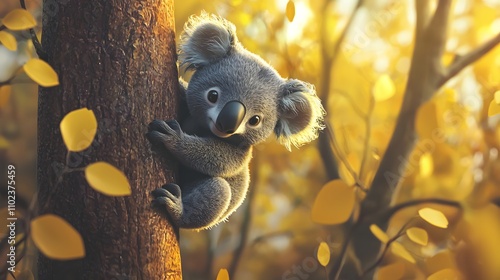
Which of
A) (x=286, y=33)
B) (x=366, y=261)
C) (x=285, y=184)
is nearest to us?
(x=366, y=261)

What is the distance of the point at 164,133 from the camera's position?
102 cm

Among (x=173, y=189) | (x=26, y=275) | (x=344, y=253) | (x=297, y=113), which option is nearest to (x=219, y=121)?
(x=173, y=189)

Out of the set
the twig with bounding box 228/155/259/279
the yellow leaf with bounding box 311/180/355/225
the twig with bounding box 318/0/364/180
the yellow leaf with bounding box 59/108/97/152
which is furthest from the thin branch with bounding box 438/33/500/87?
the yellow leaf with bounding box 59/108/97/152

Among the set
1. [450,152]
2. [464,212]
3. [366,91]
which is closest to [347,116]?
[366,91]

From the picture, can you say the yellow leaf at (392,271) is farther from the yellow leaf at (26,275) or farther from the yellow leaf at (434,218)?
the yellow leaf at (26,275)

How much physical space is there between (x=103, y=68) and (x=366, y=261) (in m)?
1.35

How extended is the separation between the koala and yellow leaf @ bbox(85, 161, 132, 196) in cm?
20

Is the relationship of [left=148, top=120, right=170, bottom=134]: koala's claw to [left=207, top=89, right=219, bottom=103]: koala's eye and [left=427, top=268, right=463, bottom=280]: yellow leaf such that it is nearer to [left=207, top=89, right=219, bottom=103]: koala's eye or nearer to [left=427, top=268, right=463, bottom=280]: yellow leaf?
[left=207, top=89, right=219, bottom=103]: koala's eye

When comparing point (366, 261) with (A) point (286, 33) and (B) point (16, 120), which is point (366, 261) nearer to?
(A) point (286, 33)

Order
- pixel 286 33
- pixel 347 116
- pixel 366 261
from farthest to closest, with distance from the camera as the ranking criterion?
1. pixel 347 116
2. pixel 286 33
3. pixel 366 261

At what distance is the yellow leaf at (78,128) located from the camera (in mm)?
824

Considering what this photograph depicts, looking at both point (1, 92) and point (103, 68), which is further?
point (1, 92)

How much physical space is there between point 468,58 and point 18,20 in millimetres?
1447

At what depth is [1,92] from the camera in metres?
1.17
